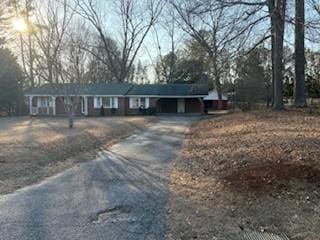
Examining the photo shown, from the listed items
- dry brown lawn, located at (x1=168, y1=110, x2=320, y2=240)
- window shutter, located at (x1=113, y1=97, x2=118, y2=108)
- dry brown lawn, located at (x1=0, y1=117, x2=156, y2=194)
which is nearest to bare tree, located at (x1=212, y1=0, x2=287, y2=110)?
dry brown lawn, located at (x1=168, y1=110, x2=320, y2=240)

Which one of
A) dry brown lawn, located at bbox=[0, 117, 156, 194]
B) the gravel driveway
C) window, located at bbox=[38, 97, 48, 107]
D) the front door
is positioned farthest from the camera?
the front door

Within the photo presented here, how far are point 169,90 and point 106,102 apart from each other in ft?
23.4

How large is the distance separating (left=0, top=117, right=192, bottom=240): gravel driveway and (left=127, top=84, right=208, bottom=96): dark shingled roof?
35409mm

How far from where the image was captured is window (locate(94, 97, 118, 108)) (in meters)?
47.8

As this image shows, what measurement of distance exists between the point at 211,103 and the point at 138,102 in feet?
60.4

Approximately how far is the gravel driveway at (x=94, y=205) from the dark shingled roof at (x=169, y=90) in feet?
116

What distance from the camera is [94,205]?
740 centimetres

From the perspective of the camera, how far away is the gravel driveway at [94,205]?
19.3 feet

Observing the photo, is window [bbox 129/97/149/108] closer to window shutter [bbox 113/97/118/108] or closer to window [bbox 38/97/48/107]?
window shutter [bbox 113/97/118/108]

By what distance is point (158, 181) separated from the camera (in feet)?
31.0

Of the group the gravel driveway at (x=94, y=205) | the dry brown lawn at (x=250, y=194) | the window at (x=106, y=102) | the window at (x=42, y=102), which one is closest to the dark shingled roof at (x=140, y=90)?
the window at (x=106, y=102)

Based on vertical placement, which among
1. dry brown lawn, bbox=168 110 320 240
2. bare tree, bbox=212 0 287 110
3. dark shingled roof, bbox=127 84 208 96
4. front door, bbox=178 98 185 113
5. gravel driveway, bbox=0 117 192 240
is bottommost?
gravel driveway, bbox=0 117 192 240

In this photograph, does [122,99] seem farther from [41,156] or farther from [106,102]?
[41,156]

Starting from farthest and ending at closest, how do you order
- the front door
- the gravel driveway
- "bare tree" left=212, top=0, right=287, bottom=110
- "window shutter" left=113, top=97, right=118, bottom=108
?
the front door → "window shutter" left=113, top=97, right=118, bottom=108 → "bare tree" left=212, top=0, right=287, bottom=110 → the gravel driveway
